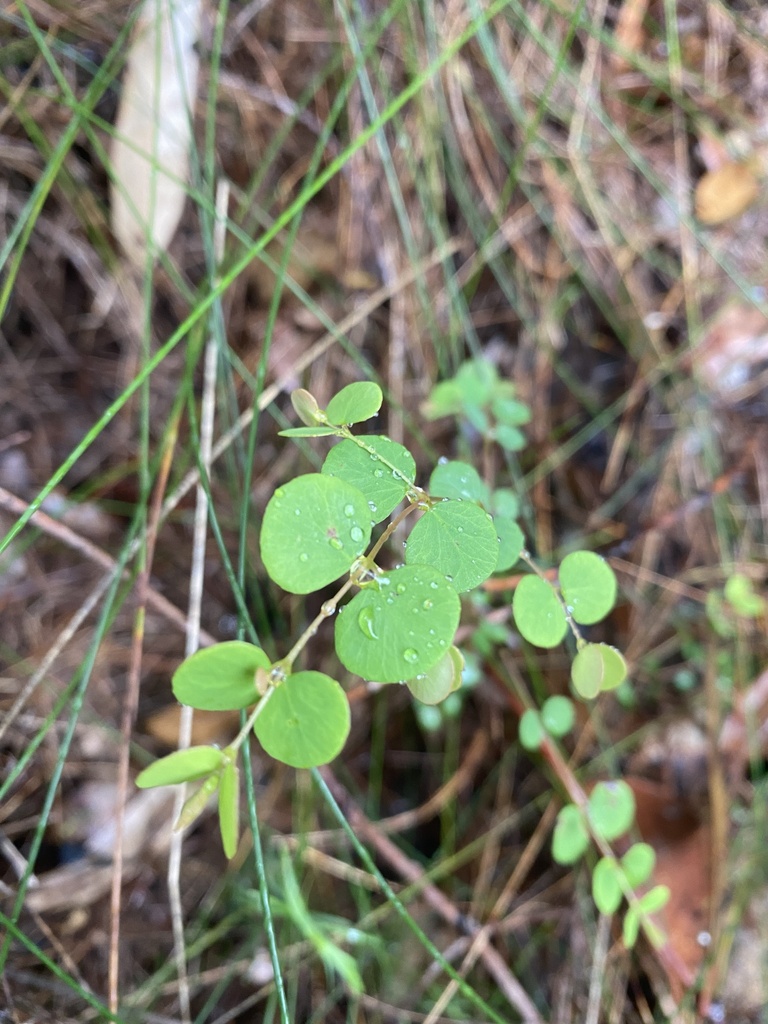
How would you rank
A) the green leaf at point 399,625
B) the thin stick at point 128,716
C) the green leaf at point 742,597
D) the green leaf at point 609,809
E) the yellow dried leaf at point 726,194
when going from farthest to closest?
the yellow dried leaf at point 726,194, the green leaf at point 742,597, the green leaf at point 609,809, the thin stick at point 128,716, the green leaf at point 399,625

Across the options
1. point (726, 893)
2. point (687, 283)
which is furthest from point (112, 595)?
point (687, 283)

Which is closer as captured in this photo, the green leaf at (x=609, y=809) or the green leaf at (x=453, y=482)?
the green leaf at (x=453, y=482)

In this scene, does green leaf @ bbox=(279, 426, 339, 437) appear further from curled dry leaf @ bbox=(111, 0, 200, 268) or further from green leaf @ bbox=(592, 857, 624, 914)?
curled dry leaf @ bbox=(111, 0, 200, 268)

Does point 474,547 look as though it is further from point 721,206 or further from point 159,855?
point 721,206

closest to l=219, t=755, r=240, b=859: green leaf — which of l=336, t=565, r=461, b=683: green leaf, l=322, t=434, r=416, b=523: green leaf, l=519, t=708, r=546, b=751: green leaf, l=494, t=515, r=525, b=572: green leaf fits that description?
l=336, t=565, r=461, b=683: green leaf

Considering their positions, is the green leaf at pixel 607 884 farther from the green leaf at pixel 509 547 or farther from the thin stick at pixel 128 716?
the thin stick at pixel 128 716

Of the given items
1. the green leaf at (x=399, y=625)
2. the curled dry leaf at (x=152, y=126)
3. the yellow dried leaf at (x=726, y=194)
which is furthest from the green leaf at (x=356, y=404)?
the yellow dried leaf at (x=726, y=194)

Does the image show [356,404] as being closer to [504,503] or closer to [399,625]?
[399,625]
